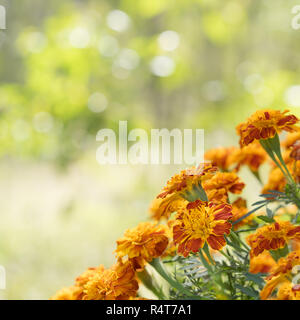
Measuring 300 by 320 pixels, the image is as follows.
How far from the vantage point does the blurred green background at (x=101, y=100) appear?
5.92 ft

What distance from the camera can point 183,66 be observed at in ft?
6.38

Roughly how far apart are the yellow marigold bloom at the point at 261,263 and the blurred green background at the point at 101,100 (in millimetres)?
1079

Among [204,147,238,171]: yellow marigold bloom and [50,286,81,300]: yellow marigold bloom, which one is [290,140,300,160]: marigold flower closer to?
[204,147,238,171]: yellow marigold bloom

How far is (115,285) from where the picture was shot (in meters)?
0.38

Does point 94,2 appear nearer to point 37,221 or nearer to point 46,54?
point 46,54

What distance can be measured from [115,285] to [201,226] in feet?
0.29

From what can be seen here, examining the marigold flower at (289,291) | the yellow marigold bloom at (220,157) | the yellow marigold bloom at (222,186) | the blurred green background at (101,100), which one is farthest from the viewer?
the blurred green background at (101,100)
